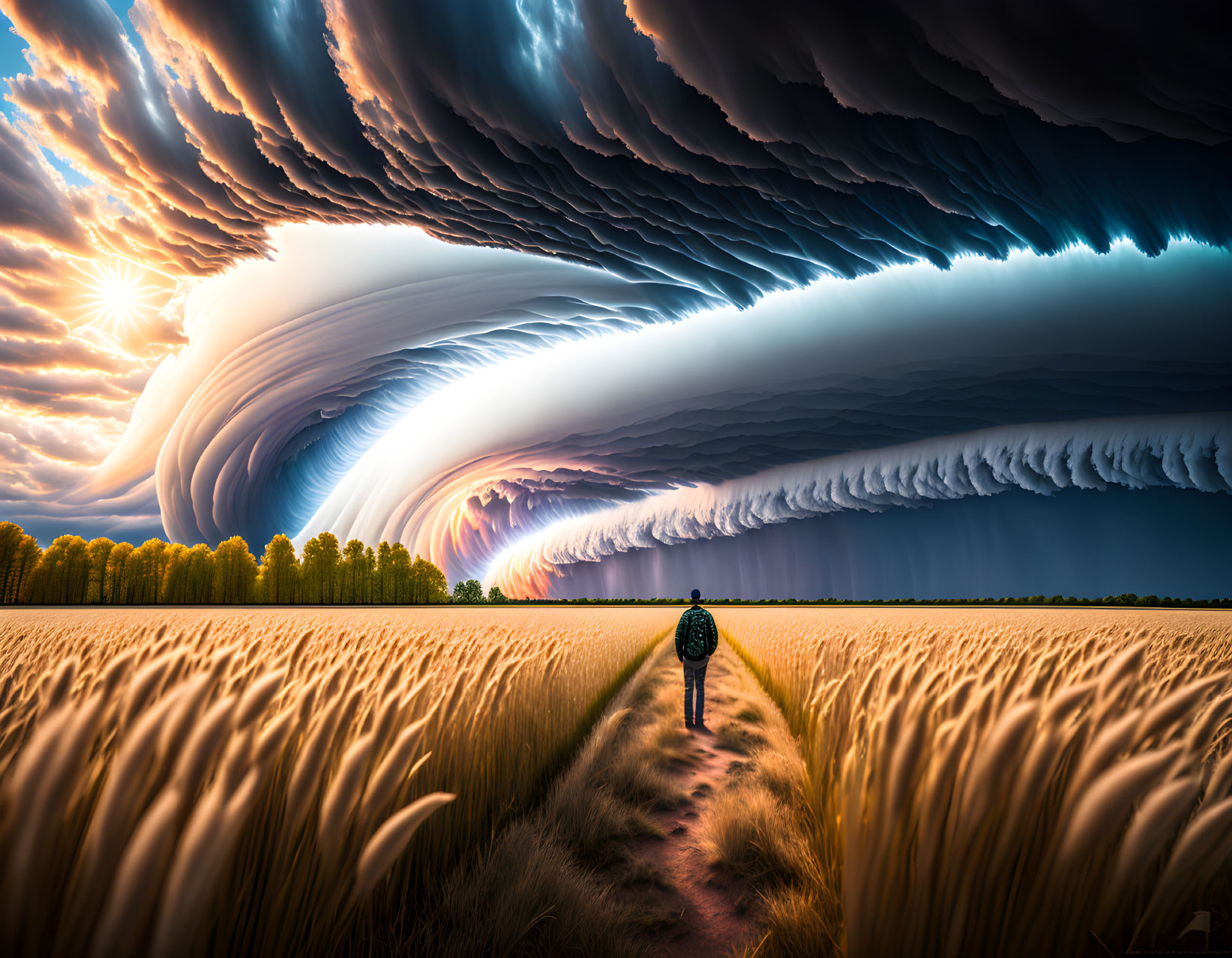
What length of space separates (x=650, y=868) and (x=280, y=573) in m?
71.7

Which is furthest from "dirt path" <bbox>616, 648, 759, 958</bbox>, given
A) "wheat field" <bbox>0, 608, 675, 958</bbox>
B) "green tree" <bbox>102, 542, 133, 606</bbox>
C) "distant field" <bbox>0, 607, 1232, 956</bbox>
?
"green tree" <bbox>102, 542, 133, 606</bbox>

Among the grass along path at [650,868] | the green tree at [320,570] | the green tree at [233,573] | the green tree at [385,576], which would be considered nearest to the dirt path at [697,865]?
the grass along path at [650,868]

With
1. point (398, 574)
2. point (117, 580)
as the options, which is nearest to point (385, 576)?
point (398, 574)

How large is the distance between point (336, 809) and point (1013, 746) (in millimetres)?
1823

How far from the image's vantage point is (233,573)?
59.5 metres

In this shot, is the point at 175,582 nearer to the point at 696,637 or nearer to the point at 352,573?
the point at 352,573

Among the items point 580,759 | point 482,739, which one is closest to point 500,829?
point 482,739

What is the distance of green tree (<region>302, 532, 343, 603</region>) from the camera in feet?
208

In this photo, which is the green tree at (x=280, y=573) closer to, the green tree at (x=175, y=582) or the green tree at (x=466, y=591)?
the green tree at (x=175, y=582)

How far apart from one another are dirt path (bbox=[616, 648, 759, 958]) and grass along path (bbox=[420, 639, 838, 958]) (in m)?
0.01

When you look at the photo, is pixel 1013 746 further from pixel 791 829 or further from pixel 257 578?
pixel 257 578

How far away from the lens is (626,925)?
290cm

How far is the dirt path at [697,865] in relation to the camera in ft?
9.84

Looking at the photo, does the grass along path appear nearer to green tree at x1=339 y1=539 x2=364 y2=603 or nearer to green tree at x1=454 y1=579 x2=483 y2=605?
green tree at x1=339 y1=539 x2=364 y2=603
